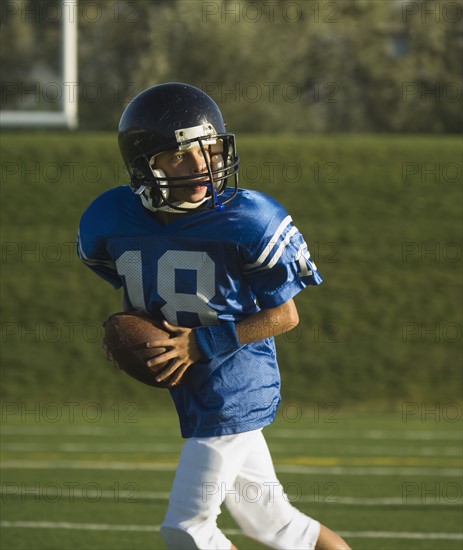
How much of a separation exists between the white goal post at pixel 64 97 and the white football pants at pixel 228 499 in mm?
6671

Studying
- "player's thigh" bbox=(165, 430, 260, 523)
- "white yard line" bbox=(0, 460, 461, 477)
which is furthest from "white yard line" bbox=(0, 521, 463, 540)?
"player's thigh" bbox=(165, 430, 260, 523)

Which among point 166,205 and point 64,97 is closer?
point 166,205

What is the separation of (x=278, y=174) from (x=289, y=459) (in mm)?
4243

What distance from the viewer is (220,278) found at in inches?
119

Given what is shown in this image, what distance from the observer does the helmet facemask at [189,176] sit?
2971mm

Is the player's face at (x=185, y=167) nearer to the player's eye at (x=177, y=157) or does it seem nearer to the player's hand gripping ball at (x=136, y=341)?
the player's eye at (x=177, y=157)

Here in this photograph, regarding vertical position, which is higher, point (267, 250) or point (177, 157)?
point (177, 157)

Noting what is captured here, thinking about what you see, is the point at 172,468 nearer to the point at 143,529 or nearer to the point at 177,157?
the point at 143,529

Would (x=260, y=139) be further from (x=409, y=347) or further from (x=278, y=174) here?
(x=409, y=347)

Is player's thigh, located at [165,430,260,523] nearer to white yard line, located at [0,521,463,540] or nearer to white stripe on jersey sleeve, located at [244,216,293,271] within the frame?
white stripe on jersey sleeve, located at [244,216,293,271]

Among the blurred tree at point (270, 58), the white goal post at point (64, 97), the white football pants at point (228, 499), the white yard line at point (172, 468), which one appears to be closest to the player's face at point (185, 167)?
the white football pants at point (228, 499)

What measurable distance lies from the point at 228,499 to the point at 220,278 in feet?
1.99

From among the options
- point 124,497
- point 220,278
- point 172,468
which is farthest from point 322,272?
point 220,278

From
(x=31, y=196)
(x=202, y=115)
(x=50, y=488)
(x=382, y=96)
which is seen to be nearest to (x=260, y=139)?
(x=31, y=196)
